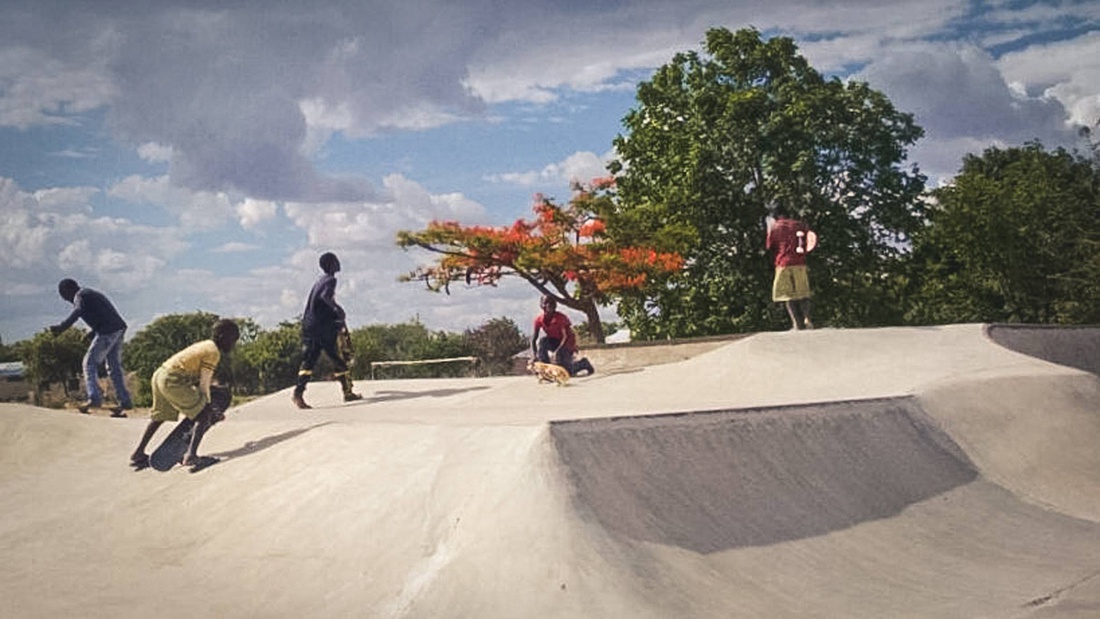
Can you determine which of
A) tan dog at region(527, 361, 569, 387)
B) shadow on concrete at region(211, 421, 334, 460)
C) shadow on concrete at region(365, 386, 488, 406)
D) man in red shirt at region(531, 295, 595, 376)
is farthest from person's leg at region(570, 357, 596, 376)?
shadow on concrete at region(211, 421, 334, 460)

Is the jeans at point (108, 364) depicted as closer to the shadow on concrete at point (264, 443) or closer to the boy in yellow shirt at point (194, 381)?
the boy in yellow shirt at point (194, 381)

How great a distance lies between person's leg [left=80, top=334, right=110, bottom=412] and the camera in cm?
1320

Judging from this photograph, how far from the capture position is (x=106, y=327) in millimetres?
13219

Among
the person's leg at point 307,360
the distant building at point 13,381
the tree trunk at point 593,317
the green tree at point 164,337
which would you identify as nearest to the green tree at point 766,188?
the tree trunk at point 593,317

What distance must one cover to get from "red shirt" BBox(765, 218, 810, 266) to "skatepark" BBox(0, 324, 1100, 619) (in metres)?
3.24

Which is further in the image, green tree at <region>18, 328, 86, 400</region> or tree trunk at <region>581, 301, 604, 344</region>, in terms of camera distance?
green tree at <region>18, 328, 86, 400</region>

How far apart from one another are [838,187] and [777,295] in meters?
14.4

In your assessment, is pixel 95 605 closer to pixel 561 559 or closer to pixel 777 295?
pixel 561 559

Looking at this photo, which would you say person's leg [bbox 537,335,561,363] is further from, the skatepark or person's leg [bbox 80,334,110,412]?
person's leg [bbox 80,334,110,412]

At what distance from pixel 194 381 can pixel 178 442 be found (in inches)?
52.9

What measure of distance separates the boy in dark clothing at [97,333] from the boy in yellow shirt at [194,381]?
3.51m

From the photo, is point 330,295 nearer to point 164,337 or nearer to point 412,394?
point 412,394

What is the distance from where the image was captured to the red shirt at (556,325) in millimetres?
14906

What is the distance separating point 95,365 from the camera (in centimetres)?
1332
